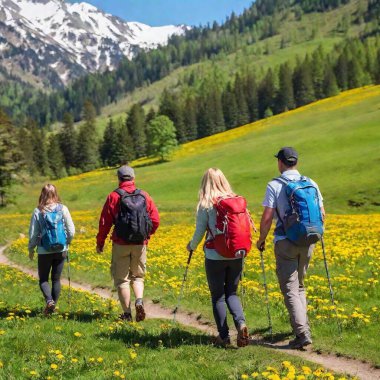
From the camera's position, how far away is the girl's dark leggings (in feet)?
36.2

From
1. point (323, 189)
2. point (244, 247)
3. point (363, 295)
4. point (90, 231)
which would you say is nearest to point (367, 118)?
point (323, 189)

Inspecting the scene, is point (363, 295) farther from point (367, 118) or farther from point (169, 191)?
point (367, 118)

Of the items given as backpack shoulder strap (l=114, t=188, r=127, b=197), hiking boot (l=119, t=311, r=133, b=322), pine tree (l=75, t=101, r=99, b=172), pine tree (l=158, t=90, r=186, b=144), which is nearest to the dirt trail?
hiking boot (l=119, t=311, r=133, b=322)

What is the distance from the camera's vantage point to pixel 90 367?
7.27 metres

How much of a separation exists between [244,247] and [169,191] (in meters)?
50.5

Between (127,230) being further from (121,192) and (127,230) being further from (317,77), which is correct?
(317,77)

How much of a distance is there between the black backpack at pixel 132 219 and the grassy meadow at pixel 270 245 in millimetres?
2065

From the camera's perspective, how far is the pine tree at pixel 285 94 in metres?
145

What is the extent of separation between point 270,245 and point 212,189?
48.3 feet

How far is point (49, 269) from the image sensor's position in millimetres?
11242

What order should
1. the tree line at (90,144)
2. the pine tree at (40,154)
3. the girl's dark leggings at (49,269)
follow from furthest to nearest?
the pine tree at (40,154) < the tree line at (90,144) < the girl's dark leggings at (49,269)

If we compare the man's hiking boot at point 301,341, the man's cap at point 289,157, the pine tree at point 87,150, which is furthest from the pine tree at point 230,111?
the man's hiking boot at point 301,341

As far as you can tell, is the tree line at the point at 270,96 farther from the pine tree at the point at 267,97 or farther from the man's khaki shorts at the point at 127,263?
the man's khaki shorts at the point at 127,263

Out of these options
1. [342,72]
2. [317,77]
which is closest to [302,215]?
[317,77]
